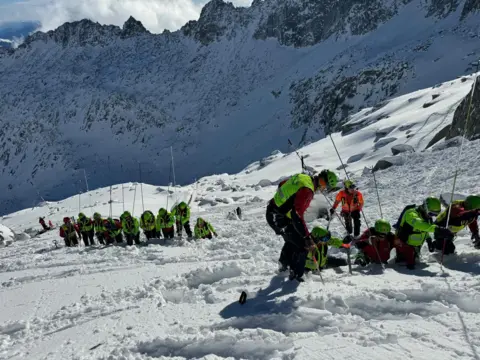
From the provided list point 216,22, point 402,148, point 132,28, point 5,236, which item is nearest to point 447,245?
point 402,148

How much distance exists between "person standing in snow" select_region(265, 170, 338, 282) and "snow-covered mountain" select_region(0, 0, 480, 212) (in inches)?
3071

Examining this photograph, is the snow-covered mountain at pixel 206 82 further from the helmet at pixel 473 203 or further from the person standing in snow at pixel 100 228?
the helmet at pixel 473 203

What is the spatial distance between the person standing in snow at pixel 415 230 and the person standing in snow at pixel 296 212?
1741 mm

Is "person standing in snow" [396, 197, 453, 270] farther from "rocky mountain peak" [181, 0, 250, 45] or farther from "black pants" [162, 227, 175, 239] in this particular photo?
"rocky mountain peak" [181, 0, 250, 45]

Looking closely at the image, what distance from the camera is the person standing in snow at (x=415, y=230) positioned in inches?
266

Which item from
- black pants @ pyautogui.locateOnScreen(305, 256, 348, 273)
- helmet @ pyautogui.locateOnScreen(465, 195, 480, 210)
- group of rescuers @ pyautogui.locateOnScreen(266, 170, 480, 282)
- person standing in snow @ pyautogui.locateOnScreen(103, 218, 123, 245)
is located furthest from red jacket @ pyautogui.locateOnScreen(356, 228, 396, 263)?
person standing in snow @ pyautogui.locateOnScreen(103, 218, 123, 245)

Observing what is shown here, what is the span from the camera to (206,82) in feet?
444

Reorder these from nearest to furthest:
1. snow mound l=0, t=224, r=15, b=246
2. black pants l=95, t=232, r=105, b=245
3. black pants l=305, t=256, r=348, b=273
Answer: black pants l=305, t=256, r=348, b=273 < black pants l=95, t=232, r=105, b=245 < snow mound l=0, t=224, r=15, b=246

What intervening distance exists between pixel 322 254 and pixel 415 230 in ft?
4.93

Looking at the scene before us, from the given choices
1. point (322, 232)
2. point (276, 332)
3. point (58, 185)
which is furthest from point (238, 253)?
point (58, 185)

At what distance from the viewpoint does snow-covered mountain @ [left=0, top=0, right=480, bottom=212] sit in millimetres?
91188

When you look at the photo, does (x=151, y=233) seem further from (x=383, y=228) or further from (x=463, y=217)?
(x=463, y=217)

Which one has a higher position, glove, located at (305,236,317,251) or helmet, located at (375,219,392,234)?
glove, located at (305,236,317,251)

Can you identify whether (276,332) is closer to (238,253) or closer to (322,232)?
(322,232)
